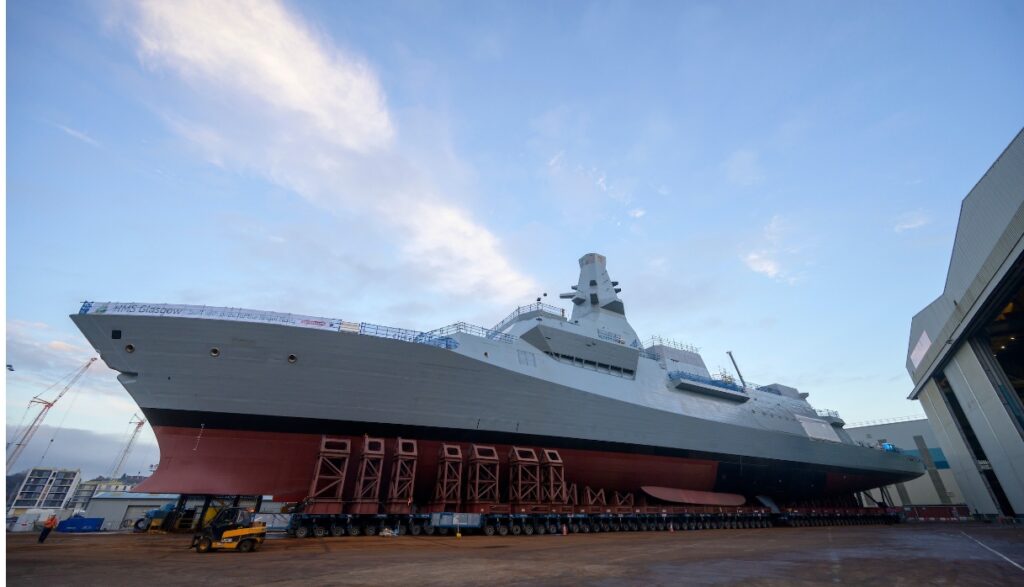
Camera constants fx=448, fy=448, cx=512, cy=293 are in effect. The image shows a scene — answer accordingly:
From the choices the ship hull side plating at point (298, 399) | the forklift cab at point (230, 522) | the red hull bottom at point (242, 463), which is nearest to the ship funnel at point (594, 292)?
the ship hull side plating at point (298, 399)

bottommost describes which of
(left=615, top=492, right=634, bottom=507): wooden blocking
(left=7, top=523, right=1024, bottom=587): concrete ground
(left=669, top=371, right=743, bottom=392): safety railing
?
(left=7, top=523, right=1024, bottom=587): concrete ground

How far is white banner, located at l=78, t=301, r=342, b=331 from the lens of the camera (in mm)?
14875

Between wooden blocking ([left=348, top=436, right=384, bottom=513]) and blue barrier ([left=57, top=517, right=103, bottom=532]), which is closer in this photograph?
wooden blocking ([left=348, top=436, right=384, bottom=513])

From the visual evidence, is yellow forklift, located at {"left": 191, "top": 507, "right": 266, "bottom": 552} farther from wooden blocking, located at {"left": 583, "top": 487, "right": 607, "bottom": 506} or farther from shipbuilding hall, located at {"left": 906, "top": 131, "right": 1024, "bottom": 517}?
shipbuilding hall, located at {"left": 906, "top": 131, "right": 1024, "bottom": 517}

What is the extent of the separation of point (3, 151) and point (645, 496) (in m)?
24.8

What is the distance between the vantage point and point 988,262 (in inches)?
720

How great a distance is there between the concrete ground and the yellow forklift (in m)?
0.42

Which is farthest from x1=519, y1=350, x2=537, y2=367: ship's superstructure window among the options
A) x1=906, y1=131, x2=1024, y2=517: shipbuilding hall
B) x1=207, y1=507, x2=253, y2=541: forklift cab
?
x1=906, y1=131, x2=1024, y2=517: shipbuilding hall

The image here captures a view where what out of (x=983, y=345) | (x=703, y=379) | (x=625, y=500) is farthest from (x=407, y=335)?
(x=983, y=345)

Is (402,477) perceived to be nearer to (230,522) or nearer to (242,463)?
(242,463)

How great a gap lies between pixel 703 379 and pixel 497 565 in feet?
74.2

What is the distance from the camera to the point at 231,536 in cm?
1132

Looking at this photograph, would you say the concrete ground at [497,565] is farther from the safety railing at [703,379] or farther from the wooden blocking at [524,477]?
the safety railing at [703,379]

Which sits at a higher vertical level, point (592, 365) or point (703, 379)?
point (703, 379)
